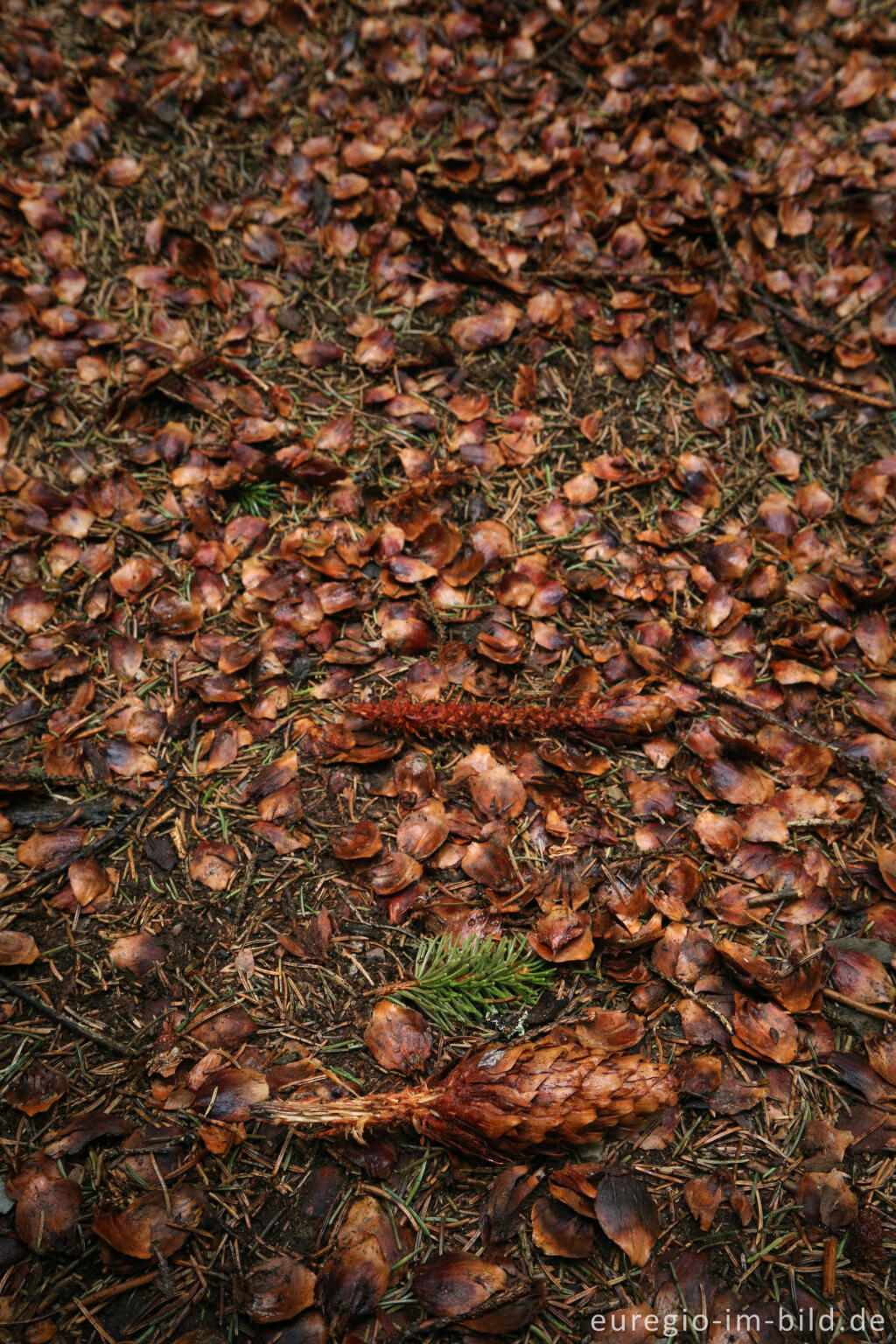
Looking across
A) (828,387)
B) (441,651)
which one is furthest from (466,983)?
(828,387)

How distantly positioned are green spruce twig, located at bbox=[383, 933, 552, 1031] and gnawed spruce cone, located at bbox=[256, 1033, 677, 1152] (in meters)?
0.11

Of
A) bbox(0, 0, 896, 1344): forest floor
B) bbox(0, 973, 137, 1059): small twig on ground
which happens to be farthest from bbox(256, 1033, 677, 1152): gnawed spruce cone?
bbox(0, 973, 137, 1059): small twig on ground

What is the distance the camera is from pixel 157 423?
2.17 metres

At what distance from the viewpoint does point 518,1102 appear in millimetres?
1330

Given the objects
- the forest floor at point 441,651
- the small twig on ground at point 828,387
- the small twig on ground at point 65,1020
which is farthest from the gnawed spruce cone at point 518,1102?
the small twig on ground at point 828,387

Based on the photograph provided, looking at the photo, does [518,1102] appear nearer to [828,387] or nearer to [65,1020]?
[65,1020]

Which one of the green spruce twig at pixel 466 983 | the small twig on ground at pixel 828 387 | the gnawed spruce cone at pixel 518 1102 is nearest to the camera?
the gnawed spruce cone at pixel 518 1102

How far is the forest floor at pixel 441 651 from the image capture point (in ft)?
4.55

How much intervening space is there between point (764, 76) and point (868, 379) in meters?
1.19

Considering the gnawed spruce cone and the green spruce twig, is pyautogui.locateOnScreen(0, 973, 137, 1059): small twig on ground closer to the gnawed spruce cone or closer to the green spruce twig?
the gnawed spruce cone

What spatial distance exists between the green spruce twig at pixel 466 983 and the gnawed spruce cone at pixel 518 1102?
0.35ft

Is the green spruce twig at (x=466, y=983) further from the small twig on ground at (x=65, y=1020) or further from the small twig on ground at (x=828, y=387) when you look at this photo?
the small twig on ground at (x=828, y=387)

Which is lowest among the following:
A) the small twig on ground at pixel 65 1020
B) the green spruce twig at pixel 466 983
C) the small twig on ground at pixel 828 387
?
the small twig on ground at pixel 65 1020

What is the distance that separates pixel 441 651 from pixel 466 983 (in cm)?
71
